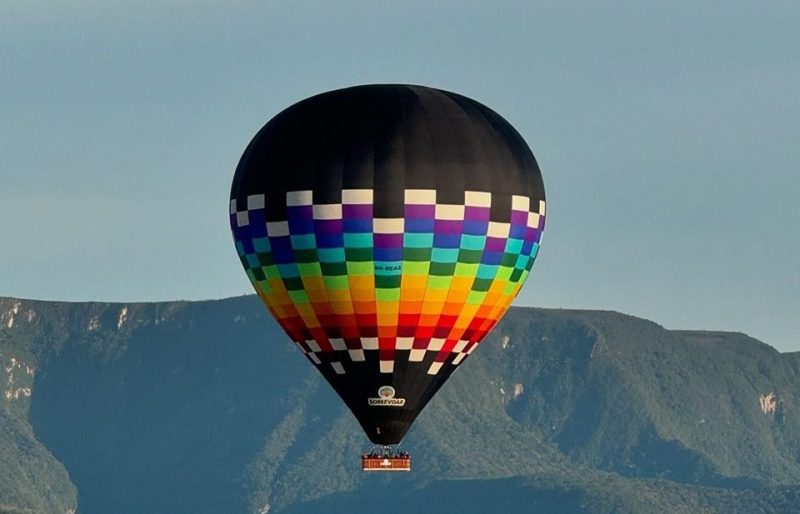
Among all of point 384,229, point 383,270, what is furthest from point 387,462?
point 384,229

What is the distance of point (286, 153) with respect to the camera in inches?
3425

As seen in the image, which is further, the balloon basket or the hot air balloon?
the hot air balloon

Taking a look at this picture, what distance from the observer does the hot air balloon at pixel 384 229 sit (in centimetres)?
8612

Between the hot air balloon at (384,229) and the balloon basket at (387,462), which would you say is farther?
the hot air balloon at (384,229)

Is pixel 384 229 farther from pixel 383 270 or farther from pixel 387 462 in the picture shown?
pixel 387 462

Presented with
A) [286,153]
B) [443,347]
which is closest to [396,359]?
[443,347]

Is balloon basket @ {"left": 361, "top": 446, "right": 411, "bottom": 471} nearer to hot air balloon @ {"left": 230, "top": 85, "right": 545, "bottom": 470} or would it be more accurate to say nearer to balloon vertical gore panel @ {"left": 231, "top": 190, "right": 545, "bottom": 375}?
hot air balloon @ {"left": 230, "top": 85, "right": 545, "bottom": 470}

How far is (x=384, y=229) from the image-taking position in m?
86.0

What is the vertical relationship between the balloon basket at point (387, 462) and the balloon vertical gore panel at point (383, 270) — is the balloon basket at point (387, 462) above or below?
below

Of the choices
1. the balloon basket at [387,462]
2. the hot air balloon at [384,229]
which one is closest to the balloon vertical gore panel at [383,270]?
the hot air balloon at [384,229]

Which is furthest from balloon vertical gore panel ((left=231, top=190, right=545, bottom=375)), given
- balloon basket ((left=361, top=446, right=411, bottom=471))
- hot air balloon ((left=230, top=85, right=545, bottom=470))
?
balloon basket ((left=361, top=446, right=411, bottom=471))

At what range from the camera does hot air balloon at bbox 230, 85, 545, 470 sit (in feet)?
283

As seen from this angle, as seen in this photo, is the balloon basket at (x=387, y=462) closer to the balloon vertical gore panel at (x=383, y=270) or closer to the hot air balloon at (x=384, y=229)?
the hot air balloon at (x=384, y=229)

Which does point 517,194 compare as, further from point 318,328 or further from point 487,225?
point 318,328
